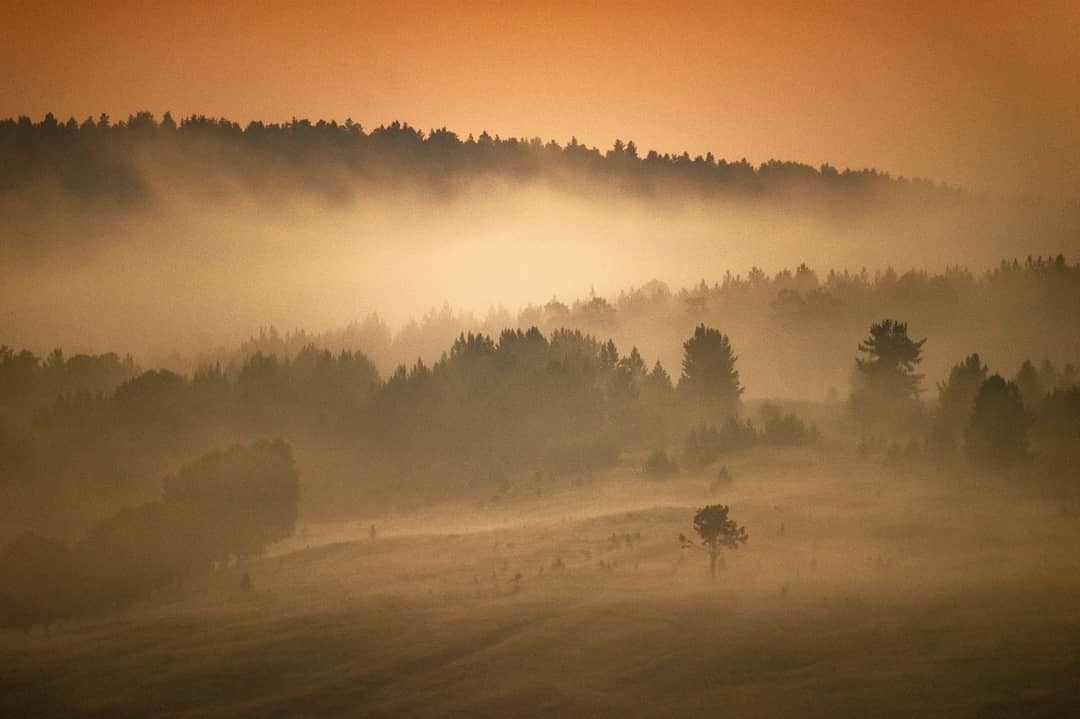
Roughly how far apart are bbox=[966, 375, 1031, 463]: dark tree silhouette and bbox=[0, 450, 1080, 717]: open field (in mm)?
3635

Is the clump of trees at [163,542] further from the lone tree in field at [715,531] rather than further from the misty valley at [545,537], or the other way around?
the lone tree in field at [715,531]

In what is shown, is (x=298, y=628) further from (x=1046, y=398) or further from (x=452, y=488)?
(x=1046, y=398)

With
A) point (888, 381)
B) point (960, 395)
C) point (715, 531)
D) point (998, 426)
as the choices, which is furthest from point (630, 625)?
point (888, 381)

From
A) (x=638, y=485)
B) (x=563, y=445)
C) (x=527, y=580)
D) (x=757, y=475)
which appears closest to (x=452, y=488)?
(x=563, y=445)

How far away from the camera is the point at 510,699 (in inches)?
2328

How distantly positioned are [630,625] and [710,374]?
237 feet

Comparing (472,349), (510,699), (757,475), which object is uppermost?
(472,349)

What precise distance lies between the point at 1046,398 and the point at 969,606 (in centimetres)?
4795

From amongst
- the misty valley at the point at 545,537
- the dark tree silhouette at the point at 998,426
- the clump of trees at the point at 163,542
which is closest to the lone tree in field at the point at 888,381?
the misty valley at the point at 545,537

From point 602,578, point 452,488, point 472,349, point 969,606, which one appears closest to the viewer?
point 969,606

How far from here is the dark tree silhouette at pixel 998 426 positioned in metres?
98.6

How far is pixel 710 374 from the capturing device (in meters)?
137

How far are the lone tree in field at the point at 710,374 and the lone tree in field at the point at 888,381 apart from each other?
52.6 ft

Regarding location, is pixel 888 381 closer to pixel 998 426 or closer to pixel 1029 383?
pixel 1029 383
